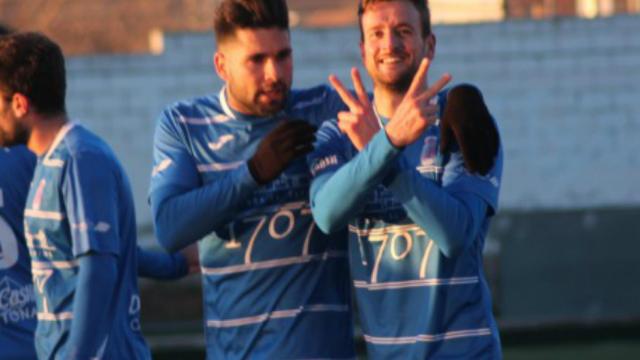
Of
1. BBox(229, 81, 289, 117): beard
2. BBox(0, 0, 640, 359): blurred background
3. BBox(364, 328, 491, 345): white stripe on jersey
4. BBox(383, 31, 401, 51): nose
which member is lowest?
BBox(0, 0, 640, 359): blurred background

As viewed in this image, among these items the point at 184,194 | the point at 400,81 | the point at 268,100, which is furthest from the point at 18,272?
the point at 400,81

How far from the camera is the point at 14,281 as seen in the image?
20.0ft

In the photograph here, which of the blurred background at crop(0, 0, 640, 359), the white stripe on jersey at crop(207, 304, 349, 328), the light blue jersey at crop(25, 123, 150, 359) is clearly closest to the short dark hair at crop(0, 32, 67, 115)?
the light blue jersey at crop(25, 123, 150, 359)

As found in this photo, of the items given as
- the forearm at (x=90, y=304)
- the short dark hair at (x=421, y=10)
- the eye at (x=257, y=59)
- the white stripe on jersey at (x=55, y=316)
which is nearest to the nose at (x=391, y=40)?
A: the short dark hair at (x=421, y=10)

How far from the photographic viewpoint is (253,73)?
18.0ft

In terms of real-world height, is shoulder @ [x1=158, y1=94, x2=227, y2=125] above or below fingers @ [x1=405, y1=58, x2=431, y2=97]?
below

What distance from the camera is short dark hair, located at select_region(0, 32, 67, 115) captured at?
5.64m

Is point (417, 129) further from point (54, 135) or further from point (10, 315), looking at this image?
point (10, 315)

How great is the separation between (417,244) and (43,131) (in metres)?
1.31

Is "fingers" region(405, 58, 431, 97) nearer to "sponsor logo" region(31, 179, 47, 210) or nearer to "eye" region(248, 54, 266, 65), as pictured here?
"eye" region(248, 54, 266, 65)

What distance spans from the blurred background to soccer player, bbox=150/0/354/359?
11.5 metres

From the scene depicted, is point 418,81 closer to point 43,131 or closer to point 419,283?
point 419,283

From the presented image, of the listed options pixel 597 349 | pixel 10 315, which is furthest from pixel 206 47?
pixel 10 315

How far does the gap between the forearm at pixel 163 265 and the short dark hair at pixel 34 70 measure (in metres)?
0.68
